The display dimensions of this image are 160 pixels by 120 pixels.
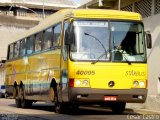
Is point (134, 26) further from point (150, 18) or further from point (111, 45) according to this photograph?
point (150, 18)

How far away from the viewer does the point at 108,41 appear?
56.9 feet

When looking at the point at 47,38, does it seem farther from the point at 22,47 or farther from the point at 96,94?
the point at 22,47

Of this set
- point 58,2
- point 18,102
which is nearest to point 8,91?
point 18,102

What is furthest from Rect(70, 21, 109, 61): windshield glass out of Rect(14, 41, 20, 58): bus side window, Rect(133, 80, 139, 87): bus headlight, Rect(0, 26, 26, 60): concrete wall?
Rect(0, 26, 26, 60): concrete wall

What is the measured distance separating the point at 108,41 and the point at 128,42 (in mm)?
674

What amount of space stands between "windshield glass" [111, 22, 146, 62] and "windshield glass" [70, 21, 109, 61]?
0.30 m

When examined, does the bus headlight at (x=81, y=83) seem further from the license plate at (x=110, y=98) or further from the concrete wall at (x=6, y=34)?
the concrete wall at (x=6, y=34)

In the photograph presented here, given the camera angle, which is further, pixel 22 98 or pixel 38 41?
pixel 22 98

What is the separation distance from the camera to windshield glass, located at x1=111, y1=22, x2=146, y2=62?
56.7 feet

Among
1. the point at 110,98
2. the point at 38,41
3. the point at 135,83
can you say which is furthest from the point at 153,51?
the point at 110,98

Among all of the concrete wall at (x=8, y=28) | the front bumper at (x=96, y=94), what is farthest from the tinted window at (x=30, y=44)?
the concrete wall at (x=8, y=28)

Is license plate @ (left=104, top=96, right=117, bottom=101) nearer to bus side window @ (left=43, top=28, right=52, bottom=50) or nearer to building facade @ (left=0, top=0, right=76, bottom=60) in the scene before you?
bus side window @ (left=43, top=28, right=52, bottom=50)

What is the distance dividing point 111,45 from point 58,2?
64.1m

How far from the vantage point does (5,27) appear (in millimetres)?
64438
